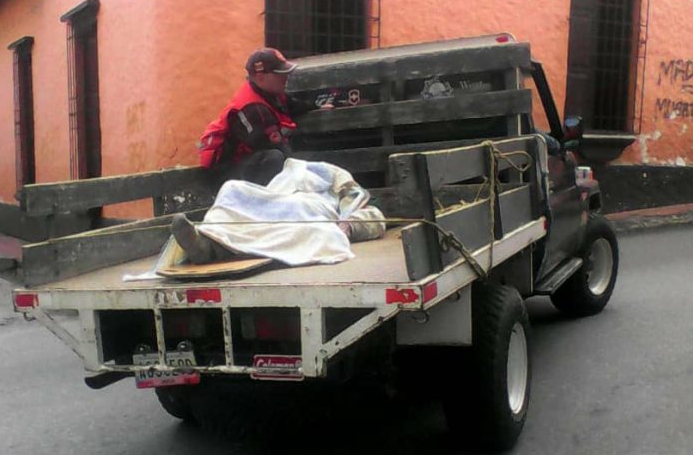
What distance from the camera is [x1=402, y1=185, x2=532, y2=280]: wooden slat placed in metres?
2.86

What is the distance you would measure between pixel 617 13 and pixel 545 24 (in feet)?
5.10

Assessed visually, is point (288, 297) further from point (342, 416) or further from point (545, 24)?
point (545, 24)

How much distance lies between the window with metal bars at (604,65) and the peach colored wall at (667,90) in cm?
26

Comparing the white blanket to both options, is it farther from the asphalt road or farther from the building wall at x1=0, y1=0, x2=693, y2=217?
the building wall at x1=0, y1=0, x2=693, y2=217

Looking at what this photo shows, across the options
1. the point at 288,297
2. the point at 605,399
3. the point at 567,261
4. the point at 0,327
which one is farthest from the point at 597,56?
the point at 288,297

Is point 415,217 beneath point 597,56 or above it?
beneath

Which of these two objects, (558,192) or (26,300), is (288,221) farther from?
(558,192)

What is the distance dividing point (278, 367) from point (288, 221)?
2.79 ft

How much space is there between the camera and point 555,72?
1098cm

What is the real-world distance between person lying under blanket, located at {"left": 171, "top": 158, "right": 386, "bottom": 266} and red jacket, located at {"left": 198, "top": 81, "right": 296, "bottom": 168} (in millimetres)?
586

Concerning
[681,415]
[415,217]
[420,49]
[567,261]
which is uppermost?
[420,49]

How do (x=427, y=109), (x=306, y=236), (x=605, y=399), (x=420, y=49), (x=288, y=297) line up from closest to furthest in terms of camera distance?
(x=288, y=297)
(x=306, y=236)
(x=605, y=399)
(x=427, y=109)
(x=420, y=49)

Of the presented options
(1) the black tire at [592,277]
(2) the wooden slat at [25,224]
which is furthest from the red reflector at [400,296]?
(2) the wooden slat at [25,224]

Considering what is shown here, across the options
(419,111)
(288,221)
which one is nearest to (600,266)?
(419,111)
